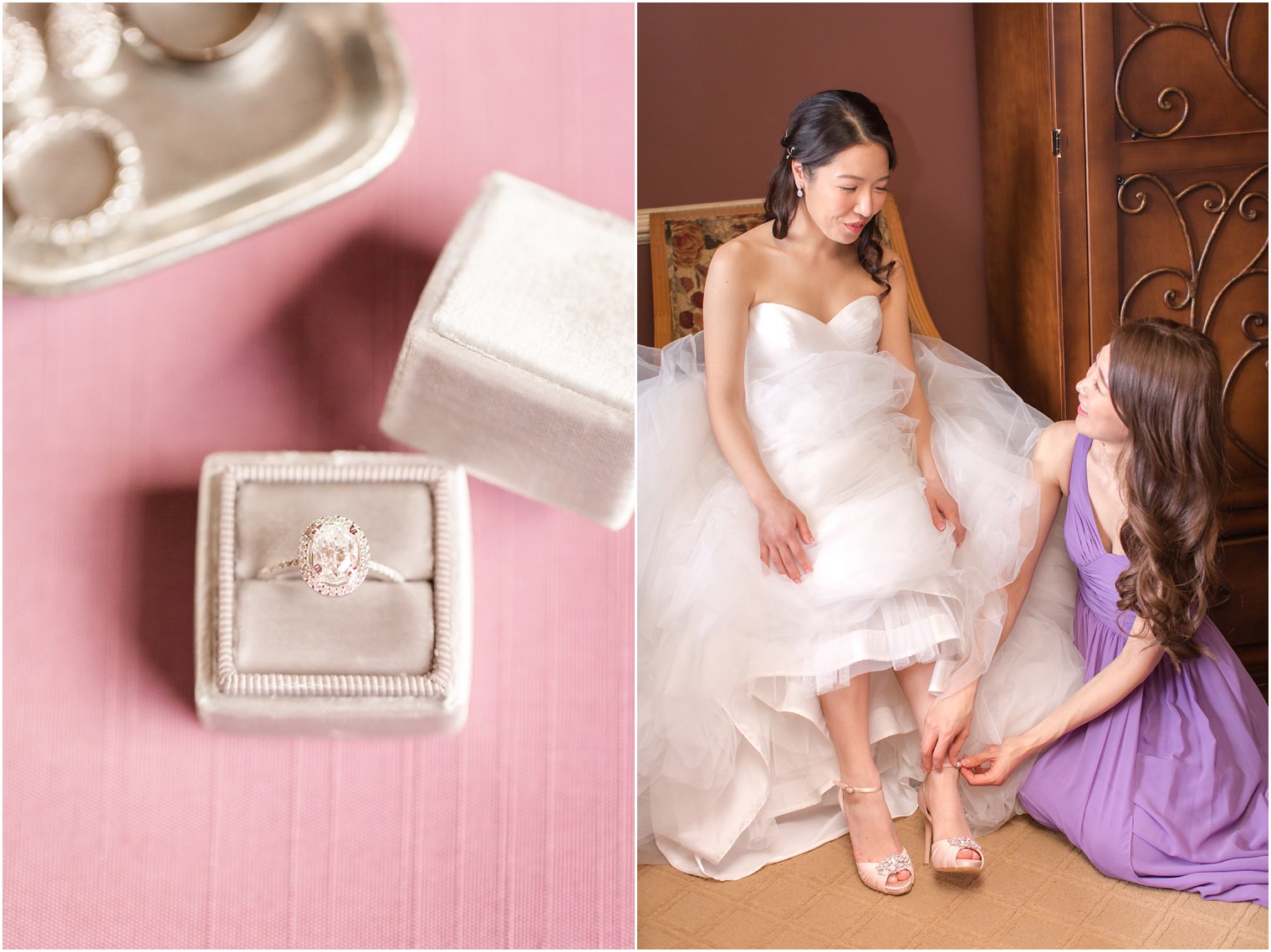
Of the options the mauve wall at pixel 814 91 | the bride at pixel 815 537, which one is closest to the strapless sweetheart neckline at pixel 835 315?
the bride at pixel 815 537

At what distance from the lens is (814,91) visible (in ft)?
2.69

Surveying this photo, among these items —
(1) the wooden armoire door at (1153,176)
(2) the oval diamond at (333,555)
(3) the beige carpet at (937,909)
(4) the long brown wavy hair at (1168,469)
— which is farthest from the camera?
(1) the wooden armoire door at (1153,176)

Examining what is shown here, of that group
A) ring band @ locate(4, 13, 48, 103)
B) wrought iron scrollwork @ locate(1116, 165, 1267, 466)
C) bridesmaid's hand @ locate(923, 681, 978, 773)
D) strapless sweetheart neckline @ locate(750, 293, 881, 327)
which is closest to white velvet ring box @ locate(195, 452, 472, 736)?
ring band @ locate(4, 13, 48, 103)

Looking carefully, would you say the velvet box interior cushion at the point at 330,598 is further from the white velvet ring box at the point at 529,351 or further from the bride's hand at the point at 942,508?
the bride's hand at the point at 942,508

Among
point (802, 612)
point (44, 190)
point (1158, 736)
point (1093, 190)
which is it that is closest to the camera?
point (44, 190)

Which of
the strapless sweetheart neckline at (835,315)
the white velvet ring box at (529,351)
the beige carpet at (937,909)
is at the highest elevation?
the strapless sweetheart neckline at (835,315)

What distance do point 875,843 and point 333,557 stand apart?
0.61m

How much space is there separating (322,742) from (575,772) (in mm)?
193

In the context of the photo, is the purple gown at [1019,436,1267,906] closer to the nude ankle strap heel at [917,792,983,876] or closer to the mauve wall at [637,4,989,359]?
the nude ankle strap heel at [917,792,983,876]

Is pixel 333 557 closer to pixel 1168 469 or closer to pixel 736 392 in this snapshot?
pixel 736 392

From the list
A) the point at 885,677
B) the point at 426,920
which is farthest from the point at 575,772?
the point at 885,677

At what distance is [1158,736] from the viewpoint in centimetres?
94

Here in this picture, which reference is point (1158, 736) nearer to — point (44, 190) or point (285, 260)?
point (285, 260)

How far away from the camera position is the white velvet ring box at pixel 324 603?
0.58 m
